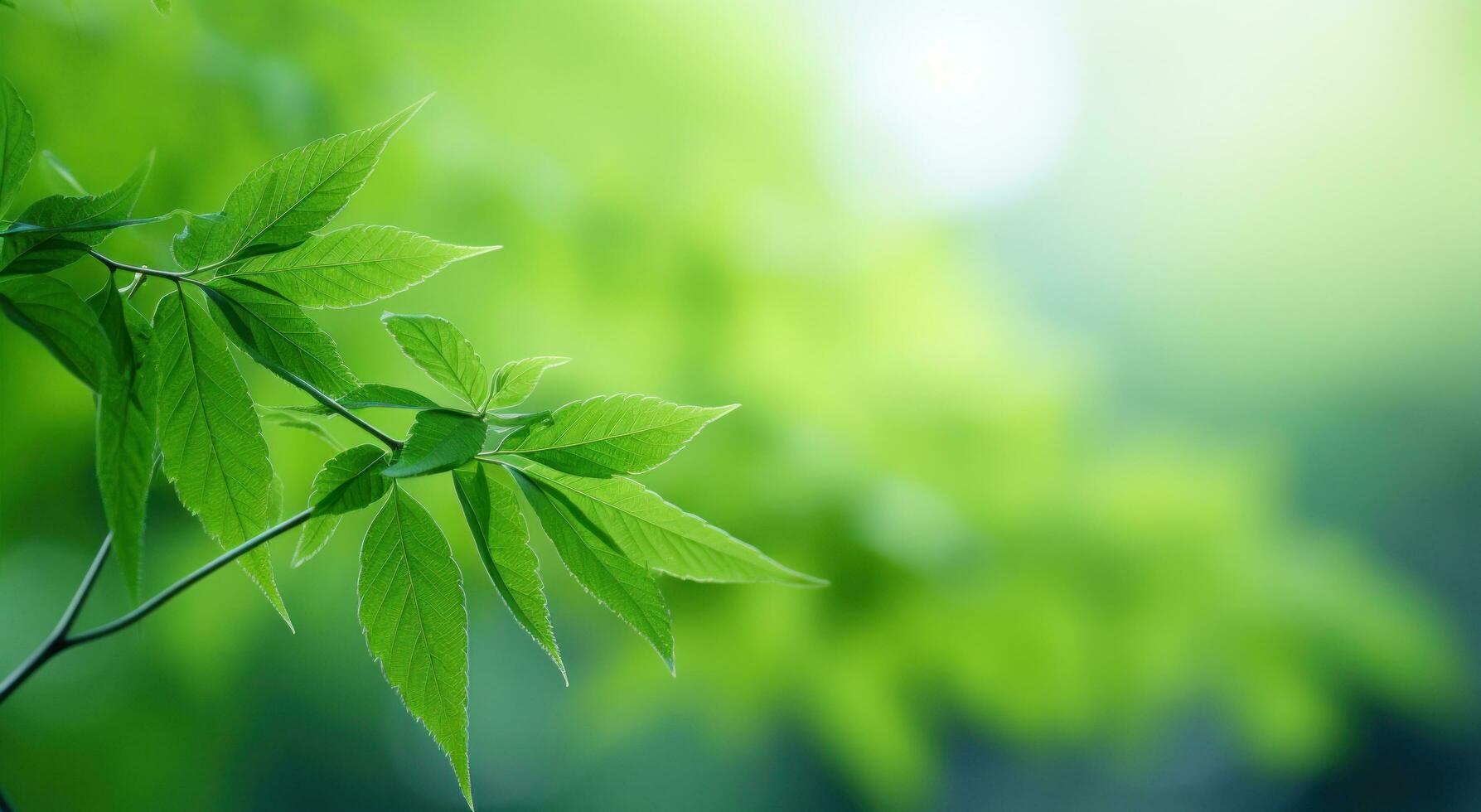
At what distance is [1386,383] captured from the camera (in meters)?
1.65

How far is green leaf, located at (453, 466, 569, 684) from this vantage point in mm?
181

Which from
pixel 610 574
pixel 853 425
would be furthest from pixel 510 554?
pixel 853 425

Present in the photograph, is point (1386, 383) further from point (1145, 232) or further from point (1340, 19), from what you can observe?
point (1340, 19)

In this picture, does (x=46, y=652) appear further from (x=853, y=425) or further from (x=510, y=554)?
(x=853, y=425)

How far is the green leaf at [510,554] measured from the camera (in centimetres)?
18

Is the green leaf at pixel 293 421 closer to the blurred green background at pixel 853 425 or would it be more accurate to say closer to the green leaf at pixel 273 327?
the green leaf at pixel 273 327

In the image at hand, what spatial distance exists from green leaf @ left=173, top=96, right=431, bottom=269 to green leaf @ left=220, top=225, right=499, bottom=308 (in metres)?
0.01

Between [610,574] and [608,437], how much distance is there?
27mm

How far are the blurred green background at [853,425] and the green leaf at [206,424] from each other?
738mm

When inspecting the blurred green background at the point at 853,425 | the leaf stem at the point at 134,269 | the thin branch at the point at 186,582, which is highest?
Answer: the blurred green background at the point at 853,425

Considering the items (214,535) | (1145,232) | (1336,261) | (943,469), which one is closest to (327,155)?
(214,535)

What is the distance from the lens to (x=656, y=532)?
0.19 metres

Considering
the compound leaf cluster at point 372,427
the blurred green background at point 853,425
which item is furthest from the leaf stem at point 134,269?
the blurred green background at point 853,425

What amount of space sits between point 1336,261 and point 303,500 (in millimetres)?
1651
